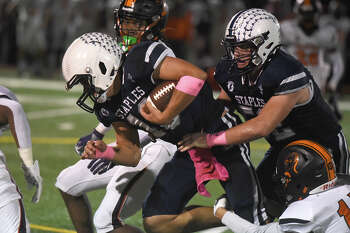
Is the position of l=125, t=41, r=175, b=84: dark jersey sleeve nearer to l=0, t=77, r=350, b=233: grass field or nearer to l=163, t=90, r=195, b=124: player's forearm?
l=163, t=90, r=195, b=124: player's forearm

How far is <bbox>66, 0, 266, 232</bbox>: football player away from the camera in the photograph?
3893 millimetres

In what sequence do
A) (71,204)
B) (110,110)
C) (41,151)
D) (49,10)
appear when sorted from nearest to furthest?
(110,110) < (71,204) < (41,151) < (49,10)

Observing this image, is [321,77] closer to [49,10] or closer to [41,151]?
[41,151]

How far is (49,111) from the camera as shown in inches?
442

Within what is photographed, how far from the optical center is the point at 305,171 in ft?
12.6

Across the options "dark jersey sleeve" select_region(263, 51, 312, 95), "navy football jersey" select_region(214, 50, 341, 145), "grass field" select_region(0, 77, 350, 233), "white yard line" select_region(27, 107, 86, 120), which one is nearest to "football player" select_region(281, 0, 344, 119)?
"grass field" select_region(0, 77, 350, 233)

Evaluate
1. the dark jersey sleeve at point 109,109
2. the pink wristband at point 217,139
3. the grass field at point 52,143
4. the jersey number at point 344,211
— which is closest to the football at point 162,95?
the dark jersey sleeve at point 109,109

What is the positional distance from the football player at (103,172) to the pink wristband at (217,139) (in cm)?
55

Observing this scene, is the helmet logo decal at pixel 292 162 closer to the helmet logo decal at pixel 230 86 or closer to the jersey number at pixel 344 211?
the jersey number at pixel 344 211

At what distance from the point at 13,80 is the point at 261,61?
11.8 metres

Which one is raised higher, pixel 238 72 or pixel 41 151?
pixel 238 72

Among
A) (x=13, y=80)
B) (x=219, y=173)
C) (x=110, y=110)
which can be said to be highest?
(x=110, y=110)

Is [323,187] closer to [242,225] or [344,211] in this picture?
[344,211]

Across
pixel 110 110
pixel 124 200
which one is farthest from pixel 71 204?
pixel 110 110
